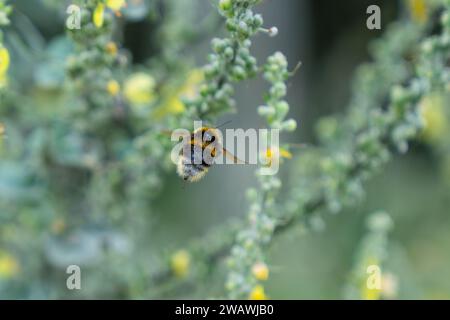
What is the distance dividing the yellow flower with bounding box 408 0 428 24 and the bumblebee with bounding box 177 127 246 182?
0.53m

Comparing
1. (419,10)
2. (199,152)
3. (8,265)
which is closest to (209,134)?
(199,152)

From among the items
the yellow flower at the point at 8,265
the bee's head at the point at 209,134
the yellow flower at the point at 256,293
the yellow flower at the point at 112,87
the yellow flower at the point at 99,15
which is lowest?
the yellow flower at the point at 256,293

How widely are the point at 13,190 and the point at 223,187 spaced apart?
0.91 meters

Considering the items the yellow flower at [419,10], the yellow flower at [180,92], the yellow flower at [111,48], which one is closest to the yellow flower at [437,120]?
the yellow flower at [419,10]

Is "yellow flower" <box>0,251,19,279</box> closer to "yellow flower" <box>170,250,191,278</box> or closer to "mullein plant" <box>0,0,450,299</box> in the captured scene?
"mullein plant" <box>0,0,450,299</box>

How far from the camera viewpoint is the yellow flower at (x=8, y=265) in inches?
57.0

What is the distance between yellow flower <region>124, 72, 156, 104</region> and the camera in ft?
4.35

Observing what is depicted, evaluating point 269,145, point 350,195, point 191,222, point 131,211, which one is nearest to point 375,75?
point 350,195

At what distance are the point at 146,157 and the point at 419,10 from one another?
2.00 ft

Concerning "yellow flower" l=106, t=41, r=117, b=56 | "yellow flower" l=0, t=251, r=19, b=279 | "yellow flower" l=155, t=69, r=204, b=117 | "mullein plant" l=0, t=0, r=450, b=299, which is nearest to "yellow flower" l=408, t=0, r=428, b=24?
"mullein plant" l=0, t=0, r=450, b=299

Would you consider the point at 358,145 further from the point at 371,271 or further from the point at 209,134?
the point at 209,134

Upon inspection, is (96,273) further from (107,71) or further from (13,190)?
(107,71)

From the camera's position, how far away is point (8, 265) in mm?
1473

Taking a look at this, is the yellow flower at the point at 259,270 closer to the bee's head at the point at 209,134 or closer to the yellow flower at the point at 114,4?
the bee's head at the point at 209,134
